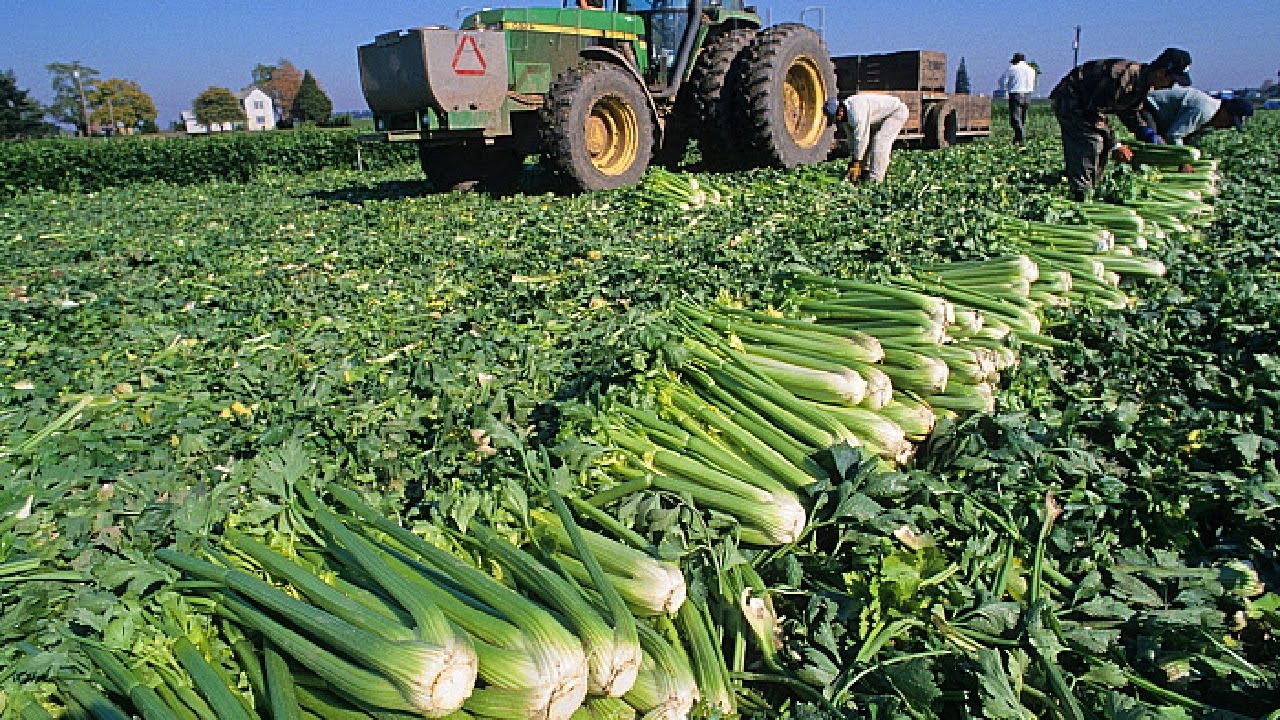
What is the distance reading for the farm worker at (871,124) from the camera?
31.9 ft

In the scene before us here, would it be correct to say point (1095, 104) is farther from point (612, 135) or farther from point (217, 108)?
point (217, 108)

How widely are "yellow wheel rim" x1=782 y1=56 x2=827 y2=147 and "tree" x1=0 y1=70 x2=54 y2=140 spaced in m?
55.8

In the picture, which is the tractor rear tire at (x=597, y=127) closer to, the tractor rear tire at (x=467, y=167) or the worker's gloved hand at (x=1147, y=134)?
the tractor rear tire at (x=467, y=167)

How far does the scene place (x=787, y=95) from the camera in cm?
1243

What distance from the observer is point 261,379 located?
12.7 feet

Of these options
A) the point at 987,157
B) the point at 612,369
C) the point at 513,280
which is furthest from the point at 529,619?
the point at 987,157

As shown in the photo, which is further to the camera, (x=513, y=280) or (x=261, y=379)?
(x=513, y=280)

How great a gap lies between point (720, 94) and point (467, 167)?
12.8 feet

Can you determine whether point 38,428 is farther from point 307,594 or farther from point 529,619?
point 529,619

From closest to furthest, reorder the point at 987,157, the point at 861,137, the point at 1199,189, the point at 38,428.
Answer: the point at 38,428 → the point at 1199,189 → the point at 861,137 → the point at 987,157

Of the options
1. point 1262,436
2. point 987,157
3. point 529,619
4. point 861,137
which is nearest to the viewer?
point 529,619

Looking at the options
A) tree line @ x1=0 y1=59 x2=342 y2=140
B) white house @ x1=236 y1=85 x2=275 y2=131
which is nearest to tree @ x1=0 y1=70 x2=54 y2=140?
tree line @ x1=0 y1=59 x2=342 y2=140

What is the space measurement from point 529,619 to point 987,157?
1226 cm

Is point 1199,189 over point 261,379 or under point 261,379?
over
